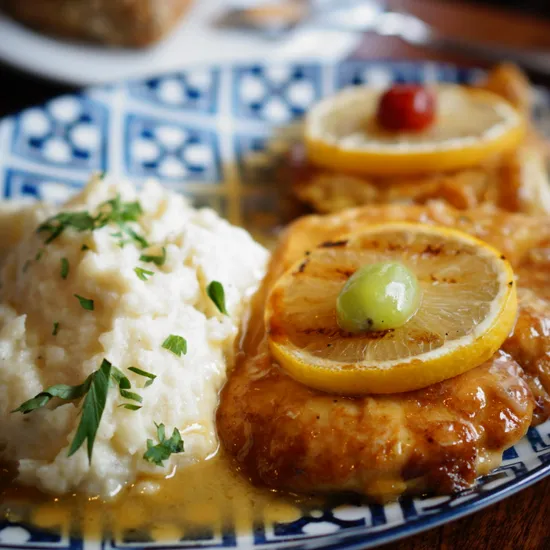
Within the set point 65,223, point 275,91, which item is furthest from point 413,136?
point 65,223

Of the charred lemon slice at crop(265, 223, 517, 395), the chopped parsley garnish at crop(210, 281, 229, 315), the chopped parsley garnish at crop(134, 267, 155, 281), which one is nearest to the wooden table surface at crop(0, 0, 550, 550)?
the charred lemon slice at crop(265, 223, 517, 395)

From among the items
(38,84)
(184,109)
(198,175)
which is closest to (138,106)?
(184,109)

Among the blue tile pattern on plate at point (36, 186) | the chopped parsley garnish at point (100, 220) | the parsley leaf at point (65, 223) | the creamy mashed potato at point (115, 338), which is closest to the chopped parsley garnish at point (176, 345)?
the creamy mashed potato at point (115, 338)

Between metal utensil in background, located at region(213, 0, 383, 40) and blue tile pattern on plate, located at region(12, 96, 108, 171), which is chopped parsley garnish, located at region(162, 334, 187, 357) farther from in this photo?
metal utensil in background, located at region(213, 0, 383, 40)

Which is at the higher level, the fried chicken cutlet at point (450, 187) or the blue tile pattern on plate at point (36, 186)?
the fried chicken cutlet at point (450, 187)

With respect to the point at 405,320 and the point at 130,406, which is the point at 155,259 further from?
the point at 405,320

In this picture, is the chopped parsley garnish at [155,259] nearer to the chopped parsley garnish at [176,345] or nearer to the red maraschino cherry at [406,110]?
the chopped parsley garnish at [176,345]

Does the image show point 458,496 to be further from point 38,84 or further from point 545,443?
point 38,84
